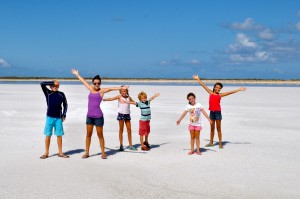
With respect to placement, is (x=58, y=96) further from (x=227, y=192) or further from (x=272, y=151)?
(x=272, y=151)

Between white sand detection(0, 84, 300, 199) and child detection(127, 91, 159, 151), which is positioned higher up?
child detection(127, 91, 159, 151)

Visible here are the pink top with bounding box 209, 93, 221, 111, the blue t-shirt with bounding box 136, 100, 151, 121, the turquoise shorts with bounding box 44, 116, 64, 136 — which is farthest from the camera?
the pink top with bounding box 209, 93, 221, 111

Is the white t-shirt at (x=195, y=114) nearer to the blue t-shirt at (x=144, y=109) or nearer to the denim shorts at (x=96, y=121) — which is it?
the blue t-shirt at (x=144, y=109)

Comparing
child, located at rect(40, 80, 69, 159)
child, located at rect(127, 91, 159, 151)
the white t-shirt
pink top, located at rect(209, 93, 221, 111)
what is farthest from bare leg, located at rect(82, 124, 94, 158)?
pink top, located at rect(209, 93, 221, 111)

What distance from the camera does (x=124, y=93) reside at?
372 inches

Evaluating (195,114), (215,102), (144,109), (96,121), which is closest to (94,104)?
(96,121)

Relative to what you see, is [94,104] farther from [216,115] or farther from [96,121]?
→ [216,115]

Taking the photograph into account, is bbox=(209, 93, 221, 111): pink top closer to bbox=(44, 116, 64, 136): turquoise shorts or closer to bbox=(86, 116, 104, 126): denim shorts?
bbox=(86, 116, 104, 126): denim shorts

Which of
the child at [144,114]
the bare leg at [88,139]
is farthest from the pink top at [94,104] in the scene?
the child at [144,114]

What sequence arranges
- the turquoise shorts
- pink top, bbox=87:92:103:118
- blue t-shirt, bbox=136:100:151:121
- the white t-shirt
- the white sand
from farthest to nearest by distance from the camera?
1. blue t-shirt, bbox=136:100:151:121
2. the white t-shirt
3. the turquoise shorts
4. pink top, bbox=87:92:103:118
5. the white sand

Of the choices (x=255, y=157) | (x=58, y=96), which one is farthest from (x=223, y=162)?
(x=58, y=96)

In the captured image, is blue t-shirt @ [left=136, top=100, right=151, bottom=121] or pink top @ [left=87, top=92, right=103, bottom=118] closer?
pink top @ [left=87, top=92, right=103, bottom=118]

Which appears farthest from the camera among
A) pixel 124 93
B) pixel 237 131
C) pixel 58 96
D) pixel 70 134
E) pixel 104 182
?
pixel 237 131

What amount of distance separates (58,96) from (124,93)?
1.69 metres
